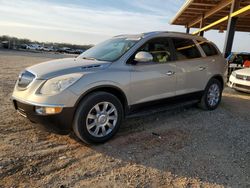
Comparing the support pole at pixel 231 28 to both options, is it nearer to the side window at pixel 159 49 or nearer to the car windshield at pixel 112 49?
the side window at pixel 159 49

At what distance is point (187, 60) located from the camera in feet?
17.0

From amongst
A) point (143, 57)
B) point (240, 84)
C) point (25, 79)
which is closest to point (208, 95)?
point (143, 57)

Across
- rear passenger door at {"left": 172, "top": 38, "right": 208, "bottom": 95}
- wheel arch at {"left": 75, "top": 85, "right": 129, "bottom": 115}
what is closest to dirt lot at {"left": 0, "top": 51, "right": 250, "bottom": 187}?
wheel arch at {"left": 75, "top": 85, "right": 129, "bottom": 115}

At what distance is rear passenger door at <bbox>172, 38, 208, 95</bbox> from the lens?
16.4 feet

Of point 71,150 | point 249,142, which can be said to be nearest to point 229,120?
point 249,142

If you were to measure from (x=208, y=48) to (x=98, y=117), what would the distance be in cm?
358

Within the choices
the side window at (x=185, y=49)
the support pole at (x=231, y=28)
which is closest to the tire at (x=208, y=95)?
the side window at (x=185, y=49)

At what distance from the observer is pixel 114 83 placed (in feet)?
12.6

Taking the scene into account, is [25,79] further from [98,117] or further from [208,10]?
[208,10]

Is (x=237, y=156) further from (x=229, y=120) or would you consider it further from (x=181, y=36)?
(x=181, y=36)

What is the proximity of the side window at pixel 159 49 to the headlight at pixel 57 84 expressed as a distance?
1.51 m

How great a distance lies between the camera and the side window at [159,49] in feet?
14.9

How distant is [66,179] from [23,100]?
54.9 inches

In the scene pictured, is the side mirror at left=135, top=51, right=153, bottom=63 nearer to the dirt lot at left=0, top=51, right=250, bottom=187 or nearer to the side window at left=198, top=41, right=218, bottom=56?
the dirt lot at left=0, top=51, right=250, bottom=187
